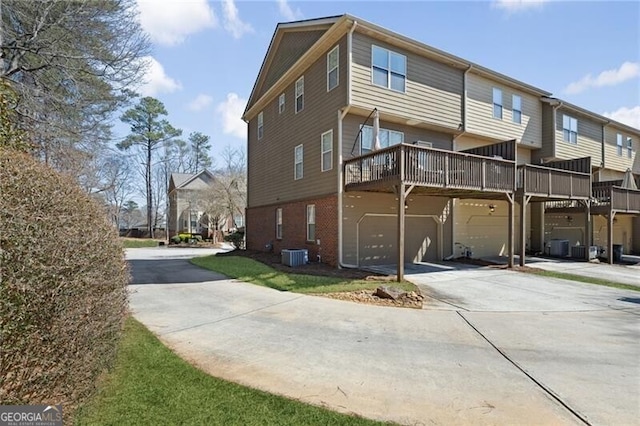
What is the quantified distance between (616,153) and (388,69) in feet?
64.7

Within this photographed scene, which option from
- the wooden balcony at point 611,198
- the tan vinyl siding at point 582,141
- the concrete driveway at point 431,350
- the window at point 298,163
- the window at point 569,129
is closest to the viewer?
the concrete driveway at point 431,350

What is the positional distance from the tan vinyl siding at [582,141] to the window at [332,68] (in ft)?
44.0

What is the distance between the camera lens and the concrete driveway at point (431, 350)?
12.2ft

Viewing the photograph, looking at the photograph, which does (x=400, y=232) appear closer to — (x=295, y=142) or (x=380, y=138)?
(x=380, y=138)

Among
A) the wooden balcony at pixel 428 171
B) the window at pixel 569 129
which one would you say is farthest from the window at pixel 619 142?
the wooden balcony at pixel 428 171

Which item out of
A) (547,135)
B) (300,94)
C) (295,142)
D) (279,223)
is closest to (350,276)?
(279,223)

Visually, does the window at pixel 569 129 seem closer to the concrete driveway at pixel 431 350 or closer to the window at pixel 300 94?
the concrete driveway at pixel 431 350

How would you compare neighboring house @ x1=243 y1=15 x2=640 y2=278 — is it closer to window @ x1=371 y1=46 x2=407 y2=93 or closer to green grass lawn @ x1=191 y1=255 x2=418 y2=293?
window @ x1=371 y1=46 x2=407 y2=93

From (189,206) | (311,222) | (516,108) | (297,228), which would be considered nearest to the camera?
(311,222)

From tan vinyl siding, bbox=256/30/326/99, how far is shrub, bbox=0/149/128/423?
42.7ft

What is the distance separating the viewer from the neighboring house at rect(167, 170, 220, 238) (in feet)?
127

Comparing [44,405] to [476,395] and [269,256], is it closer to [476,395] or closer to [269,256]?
[476,395]

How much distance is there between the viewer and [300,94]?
1598 centimetres

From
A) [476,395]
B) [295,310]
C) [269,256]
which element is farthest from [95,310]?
[269,256]
